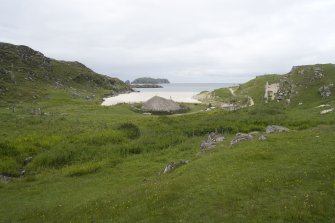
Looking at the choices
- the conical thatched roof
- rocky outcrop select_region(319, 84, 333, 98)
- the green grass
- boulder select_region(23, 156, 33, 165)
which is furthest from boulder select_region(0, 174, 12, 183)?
rocky outcrop select_region(319, 84, 333, 98)

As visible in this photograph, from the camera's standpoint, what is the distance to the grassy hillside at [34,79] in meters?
106

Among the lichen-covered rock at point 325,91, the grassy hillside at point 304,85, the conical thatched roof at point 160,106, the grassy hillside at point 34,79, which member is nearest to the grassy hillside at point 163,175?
the lichen-covered rock at point 325,91

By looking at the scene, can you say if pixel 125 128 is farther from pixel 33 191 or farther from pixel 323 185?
pixel 323 185

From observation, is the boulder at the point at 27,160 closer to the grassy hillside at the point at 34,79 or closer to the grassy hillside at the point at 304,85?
the grassy hillside at the point at 304,85

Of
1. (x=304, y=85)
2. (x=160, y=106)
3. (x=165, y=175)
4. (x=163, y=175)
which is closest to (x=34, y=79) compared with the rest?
(x=160, y=106)

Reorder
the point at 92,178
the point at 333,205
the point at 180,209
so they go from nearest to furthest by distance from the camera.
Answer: the point at 333,205
the point at 180,209
the point at 92,178

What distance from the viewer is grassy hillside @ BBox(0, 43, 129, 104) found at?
4190 inches

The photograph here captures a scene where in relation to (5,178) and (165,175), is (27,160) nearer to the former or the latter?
(5,178)

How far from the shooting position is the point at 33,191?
3089 centimetres

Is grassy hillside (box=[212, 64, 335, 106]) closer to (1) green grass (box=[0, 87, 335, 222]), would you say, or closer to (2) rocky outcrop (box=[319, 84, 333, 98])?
(2) rocky outcrop (box=[319, 84, 333, 98])

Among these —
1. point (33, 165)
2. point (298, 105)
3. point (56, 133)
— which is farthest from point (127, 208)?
point (298, 105)

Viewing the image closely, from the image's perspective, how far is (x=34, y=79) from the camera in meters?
136

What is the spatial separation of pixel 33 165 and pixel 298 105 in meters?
56.8

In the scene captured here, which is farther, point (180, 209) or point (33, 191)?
point (33, 191)
